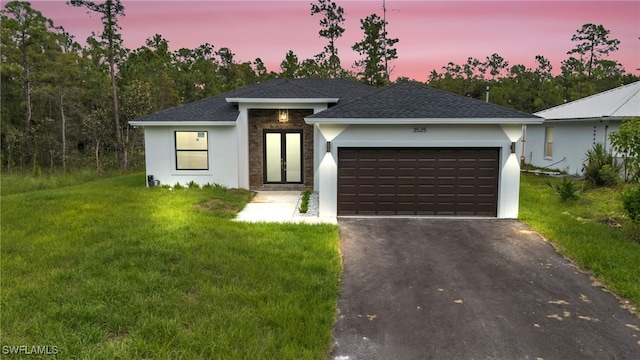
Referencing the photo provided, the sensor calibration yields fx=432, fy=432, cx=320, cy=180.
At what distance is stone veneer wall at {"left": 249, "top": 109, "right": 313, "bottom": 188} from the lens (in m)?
16.3

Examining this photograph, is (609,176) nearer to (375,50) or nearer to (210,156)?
(210,156)

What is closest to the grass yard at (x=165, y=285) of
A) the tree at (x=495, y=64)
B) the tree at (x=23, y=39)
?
the tree at (x=23, y=39)

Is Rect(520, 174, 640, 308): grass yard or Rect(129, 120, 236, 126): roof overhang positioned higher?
Rect(129, 120, 236, 126): roof overhang

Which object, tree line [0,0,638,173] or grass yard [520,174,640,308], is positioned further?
tree line [0,0,638,173]

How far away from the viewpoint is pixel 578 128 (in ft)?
63.1

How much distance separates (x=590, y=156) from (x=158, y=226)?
15.6 meters

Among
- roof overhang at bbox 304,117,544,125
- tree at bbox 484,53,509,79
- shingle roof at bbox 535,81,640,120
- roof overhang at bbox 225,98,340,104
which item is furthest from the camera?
tree at bbox 484,53,509,79

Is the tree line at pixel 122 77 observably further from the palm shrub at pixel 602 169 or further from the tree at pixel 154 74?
the palm shrub at pixel 602 169

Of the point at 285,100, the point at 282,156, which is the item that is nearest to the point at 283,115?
the point at 285,100

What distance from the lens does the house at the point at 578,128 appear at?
1733 cm

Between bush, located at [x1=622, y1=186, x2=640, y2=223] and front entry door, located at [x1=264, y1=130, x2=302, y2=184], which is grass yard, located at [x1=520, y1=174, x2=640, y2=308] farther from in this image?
front entry door, located at [x1=264, y1=130, x2=302, y2=184]

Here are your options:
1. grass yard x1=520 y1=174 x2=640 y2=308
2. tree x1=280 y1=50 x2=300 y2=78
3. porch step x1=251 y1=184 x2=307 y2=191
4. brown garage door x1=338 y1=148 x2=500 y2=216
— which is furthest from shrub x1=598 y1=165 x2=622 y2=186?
tree x1=280 y1=50 x2=300 y2=78

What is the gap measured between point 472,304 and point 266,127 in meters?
11.7

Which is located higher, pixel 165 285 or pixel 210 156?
pixel 210 156
